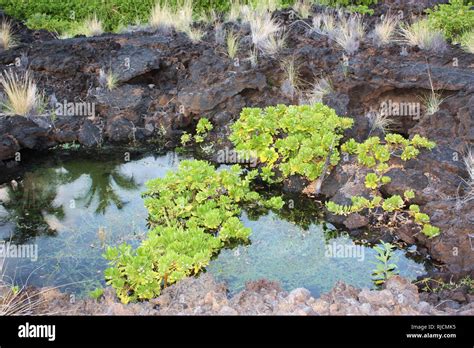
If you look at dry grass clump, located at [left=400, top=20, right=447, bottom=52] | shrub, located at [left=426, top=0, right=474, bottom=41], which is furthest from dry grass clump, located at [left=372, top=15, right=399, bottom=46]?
shrub, located at [left=426, top=0, right=474, bottom=41]

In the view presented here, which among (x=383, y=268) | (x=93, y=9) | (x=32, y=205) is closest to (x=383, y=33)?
(x=383, y=268)

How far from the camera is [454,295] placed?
5816 mm

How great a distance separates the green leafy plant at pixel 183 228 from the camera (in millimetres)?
6016

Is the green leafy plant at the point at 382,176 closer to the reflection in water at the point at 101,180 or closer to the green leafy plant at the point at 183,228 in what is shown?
the green leafy plant at the point at 183,228

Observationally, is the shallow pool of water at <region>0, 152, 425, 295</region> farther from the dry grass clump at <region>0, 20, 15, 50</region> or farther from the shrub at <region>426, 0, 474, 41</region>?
Result: the shrub at <region>426, 0, 474, 41</region>

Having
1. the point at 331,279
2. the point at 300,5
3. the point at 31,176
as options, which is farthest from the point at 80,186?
the point at 300,5

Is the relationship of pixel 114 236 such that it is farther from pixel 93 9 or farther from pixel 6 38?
pixel 93 9

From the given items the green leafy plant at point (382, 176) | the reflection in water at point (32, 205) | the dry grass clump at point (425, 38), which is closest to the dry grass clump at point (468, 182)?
the green leafy plant at point (382, 176)

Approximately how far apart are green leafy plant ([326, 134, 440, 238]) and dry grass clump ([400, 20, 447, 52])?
2624mm

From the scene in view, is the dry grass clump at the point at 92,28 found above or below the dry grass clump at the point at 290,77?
above

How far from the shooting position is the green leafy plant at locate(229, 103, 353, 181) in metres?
8.17

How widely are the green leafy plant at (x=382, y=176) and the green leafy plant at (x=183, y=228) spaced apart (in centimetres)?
103

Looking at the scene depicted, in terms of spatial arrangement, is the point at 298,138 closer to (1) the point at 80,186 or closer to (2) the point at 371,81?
(2) the point at 371,81
